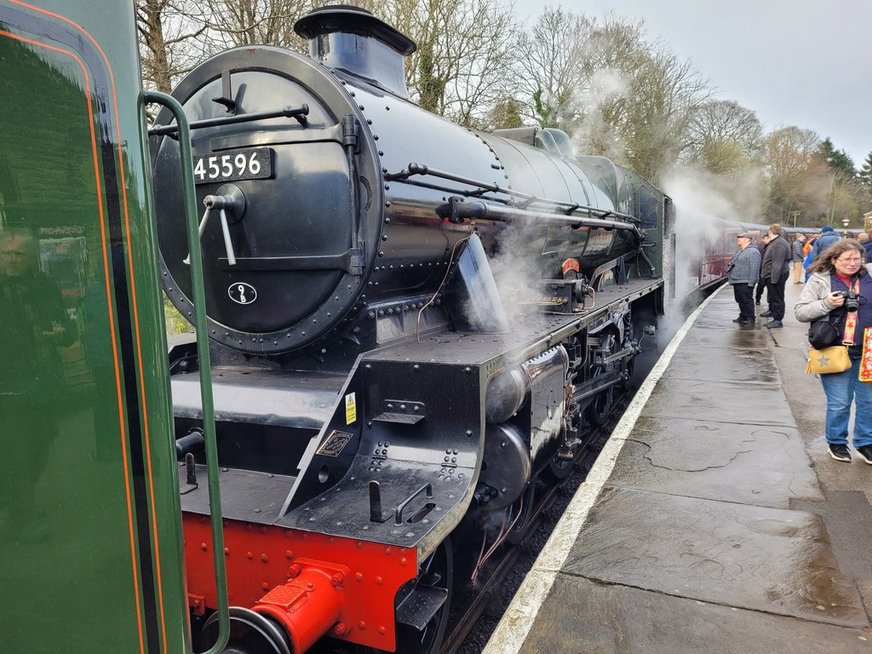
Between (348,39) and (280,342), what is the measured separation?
169 centimetres

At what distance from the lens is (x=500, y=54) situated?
57.4ft

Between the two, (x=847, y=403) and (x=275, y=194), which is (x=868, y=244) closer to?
(x=847, y=403)

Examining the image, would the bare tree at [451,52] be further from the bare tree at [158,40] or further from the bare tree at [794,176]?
the bare tree at [794,176]

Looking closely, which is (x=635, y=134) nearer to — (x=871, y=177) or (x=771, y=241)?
(x=771, y=241)

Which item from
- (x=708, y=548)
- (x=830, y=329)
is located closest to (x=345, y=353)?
(x=708, y=548)

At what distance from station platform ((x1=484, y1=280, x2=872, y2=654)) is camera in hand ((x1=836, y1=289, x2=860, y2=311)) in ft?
3.87

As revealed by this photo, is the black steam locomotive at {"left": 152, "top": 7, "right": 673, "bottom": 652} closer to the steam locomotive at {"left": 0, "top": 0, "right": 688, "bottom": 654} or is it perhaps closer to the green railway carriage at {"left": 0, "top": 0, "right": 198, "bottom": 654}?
the steam locomotive at {"left": 0, "top": 0, "right": 688, "bottom": 654}

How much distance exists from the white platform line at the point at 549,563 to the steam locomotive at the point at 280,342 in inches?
9.5

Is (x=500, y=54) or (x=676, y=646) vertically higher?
(x=500, y=54)

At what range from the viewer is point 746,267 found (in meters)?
11.2

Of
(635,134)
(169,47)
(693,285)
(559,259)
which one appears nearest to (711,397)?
(559,259)

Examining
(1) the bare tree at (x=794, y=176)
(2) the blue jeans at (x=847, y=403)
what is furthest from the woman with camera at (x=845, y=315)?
(1) the bare tree at (x=794, y=176)

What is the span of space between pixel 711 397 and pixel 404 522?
5508 mm

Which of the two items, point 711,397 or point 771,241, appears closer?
point 711,397
